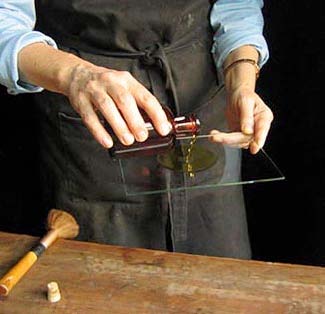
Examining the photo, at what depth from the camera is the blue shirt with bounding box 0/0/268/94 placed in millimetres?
899

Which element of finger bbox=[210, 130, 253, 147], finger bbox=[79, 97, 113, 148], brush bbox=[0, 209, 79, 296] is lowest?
brush bbox=[0, 209, 79, 296]

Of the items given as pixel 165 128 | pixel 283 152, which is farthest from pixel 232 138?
pixel 283 152

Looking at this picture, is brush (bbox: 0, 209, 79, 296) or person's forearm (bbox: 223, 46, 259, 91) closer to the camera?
brush (bbox: 0, 209, 79, 296)

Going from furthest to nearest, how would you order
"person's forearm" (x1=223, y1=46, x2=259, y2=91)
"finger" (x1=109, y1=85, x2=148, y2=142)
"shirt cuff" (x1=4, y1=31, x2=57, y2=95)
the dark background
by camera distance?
the dark background < "person's forearm" (x1=223, y1=46, x2=259, y2=91) < "shirt cuff" (x1=4, y1=31, x2=57, y2=95) < "finger" (x1=109, y1=85, x2=148, y2=142)

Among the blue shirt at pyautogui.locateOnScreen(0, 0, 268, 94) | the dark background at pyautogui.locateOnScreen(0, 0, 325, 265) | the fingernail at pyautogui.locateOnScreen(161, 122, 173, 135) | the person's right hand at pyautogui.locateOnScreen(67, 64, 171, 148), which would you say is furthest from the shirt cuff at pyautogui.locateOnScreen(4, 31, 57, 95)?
the dark background at pyautogui.locateOnScreen(0, 0, 325, 265)

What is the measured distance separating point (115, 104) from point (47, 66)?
0.13 meters

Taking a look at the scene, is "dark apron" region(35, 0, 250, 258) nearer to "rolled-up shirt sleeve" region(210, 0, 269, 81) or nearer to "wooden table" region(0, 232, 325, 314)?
"rolled-up shirt sleeve" region(210, 0, 269, 81)

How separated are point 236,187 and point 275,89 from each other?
0.91 feet

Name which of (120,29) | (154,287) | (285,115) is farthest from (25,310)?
(285,115)

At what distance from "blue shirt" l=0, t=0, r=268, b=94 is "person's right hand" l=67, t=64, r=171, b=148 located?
122mm

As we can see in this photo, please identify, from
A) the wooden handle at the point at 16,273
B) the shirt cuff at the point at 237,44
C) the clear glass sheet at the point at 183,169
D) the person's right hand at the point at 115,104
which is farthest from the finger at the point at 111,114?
the shirt cuff at the point at 237,44

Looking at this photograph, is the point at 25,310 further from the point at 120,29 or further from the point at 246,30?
the point at 246,30

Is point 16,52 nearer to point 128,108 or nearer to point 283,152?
point 128,108

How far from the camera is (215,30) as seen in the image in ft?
3.61
